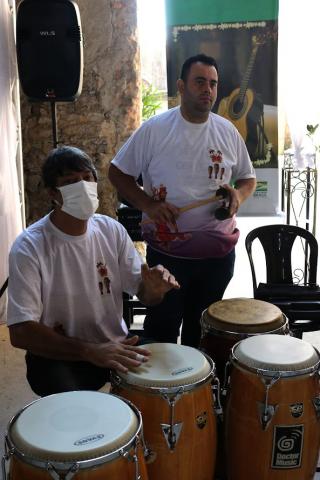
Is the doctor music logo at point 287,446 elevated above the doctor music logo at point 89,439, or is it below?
below

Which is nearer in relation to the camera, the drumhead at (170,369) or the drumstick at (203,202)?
the drumhead at (170,369)

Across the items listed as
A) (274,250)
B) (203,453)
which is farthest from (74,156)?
(274,250)

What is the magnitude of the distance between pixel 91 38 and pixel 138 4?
0.47 meters

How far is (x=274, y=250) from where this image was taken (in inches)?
110

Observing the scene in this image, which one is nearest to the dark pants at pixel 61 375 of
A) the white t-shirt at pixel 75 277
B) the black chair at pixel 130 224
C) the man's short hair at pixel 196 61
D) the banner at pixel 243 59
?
the white t-shirt at pixel 75 277

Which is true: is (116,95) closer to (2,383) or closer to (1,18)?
(1,18)

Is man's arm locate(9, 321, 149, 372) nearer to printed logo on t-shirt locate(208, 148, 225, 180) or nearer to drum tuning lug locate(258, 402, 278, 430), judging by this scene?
drum tuning lug locate(258, 402, 278, 430)

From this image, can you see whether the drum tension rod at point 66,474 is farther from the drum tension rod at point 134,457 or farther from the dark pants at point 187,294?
the dark pants at point 187,294

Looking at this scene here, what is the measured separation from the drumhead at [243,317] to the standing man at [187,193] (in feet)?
1.16

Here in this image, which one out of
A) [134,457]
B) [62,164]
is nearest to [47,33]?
[62,164]

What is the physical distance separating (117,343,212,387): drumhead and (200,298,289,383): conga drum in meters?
0.21

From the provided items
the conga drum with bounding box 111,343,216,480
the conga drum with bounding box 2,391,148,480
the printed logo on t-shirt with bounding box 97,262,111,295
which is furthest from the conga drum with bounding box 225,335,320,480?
the printed logo on t-shirt with bounding box 97,262,111,295

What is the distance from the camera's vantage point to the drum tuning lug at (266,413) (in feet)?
4.79

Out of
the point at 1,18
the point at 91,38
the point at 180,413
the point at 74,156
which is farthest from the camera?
the point at 91,38
